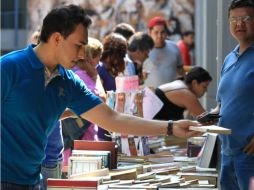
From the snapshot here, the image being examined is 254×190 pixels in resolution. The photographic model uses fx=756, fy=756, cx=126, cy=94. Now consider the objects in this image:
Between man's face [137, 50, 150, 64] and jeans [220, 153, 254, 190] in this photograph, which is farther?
man's face [137, 50, 150, 64]

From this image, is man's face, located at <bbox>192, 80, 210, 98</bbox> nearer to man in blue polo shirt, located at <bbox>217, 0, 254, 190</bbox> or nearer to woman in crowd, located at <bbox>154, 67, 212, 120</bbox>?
woman in crowd, located at <bbox>154, 67, 212, 120</bbox>

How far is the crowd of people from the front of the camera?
329cm

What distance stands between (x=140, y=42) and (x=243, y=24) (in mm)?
3503

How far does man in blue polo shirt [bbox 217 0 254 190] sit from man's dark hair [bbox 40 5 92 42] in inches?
51.0

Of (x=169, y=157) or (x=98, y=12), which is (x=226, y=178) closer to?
(x=169, y=157)

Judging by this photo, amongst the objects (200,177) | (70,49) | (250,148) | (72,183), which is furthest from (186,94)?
(70,49)

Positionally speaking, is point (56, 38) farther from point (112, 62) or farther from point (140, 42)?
point (140, 42)

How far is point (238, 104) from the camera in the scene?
14.3 feet

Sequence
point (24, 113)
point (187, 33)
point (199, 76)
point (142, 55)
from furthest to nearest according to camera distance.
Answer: point (187, 33) < point (142, 55) < point (199, 76) < point (24, 113)

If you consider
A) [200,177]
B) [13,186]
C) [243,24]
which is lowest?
[200,177]

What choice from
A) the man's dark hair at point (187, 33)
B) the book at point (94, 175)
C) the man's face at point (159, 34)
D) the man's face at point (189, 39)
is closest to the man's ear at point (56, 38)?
the book at point (94, 175)

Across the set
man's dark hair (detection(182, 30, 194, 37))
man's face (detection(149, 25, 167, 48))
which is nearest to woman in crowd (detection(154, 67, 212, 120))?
man's face (detection(149, 25, 167, 48))

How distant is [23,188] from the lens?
3324 millimetres

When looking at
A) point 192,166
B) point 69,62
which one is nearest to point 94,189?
point 69,62
